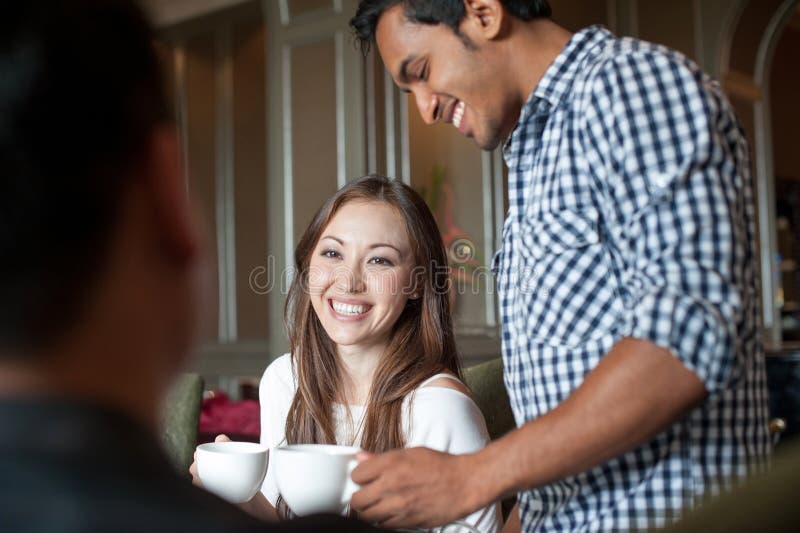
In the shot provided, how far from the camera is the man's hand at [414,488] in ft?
2.80

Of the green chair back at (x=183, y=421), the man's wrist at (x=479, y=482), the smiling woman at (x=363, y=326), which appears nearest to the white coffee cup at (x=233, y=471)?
the man's wrist at (x=479, y=482)

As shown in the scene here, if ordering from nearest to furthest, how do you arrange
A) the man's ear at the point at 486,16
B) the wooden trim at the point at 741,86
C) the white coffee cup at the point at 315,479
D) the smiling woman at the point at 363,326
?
the white coffee cup at the point at 315,479 → the man's ear at the point at 486,16 → the smiling woman at the point at 363,326 → the wooden trim at the point at 741,86

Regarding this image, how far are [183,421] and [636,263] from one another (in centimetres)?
152

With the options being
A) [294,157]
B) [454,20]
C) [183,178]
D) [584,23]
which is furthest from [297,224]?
[183,178]

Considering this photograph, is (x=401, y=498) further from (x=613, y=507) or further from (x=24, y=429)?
(x=24, y=429)

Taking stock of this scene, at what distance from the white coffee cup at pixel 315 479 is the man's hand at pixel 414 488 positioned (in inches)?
0.6

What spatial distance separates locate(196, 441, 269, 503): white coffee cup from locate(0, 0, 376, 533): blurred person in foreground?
0.53 m

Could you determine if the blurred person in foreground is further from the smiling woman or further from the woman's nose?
the woman's nose

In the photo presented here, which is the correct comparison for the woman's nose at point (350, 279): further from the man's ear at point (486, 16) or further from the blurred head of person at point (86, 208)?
the blurred head of person at point (86, 208)

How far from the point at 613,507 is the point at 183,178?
2.34ft

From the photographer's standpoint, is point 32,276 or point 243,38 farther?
point 243,38

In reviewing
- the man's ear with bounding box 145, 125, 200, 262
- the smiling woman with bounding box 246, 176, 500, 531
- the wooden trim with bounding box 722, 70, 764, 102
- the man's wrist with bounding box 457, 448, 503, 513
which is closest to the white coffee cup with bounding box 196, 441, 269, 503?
the man's wrist with bounding box 457, 448, 503, 513

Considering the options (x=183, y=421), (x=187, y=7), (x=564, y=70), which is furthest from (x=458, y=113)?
(x=187, y=7)

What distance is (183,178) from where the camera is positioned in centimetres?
47
